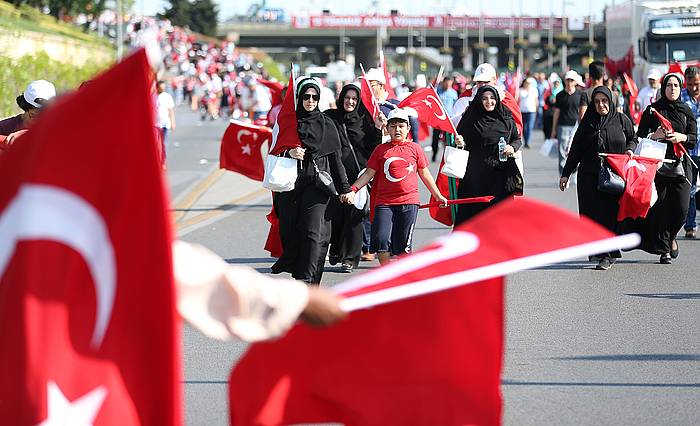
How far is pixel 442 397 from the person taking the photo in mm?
4430

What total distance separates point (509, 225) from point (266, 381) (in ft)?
2.85

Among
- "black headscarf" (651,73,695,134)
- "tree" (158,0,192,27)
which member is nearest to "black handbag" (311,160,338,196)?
"black headscarf" (651,73,695,134)

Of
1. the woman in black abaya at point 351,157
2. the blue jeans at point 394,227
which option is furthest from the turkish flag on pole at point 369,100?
the blue jeans at point 394,227

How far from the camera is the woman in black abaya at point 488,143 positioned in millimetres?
12625

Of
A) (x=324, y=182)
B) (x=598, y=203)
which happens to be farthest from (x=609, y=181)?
(x=324, y=182)

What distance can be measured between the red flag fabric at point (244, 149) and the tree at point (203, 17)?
12503cm

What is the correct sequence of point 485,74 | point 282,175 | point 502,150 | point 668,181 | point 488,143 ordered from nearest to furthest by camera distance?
point 282,175 < point 502,150 < point 488,143 < point 668,181 < point 485,74

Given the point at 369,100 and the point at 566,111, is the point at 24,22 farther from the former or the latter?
the point at 369,100

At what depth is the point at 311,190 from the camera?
37.7 ft

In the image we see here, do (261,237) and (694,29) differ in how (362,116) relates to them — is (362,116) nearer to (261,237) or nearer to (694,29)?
(261,237)

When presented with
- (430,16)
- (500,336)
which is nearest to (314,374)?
(500,336)

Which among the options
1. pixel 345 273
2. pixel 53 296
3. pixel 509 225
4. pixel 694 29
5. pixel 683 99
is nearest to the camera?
pixel 53 296

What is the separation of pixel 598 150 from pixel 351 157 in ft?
7.16

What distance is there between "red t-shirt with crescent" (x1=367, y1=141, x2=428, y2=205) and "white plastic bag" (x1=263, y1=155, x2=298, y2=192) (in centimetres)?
66
